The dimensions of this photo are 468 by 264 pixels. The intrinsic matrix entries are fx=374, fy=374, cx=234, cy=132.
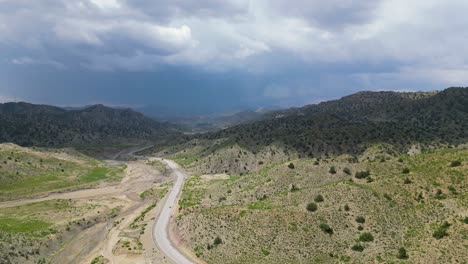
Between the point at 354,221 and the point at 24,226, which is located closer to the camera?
the point at 354,221

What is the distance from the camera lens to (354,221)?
57.7 meters

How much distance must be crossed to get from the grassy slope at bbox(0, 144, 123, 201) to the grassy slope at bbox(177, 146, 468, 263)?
7202cm

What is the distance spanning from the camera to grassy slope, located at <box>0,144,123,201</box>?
119625 millimetres

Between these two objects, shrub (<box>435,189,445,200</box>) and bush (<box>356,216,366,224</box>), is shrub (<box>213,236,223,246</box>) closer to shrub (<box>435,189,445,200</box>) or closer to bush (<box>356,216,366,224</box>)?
bush (<box>356,216,366,224</box>)

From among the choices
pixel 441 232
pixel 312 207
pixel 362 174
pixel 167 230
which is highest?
pixel 362 174

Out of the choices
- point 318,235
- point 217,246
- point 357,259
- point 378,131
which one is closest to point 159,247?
point 217,246

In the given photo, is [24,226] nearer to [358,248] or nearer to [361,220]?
[358,248]

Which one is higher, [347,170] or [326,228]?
[347,170]

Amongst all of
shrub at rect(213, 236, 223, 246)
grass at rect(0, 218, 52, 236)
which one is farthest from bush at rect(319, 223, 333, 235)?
grass at rect(0, 218, 52, 236)

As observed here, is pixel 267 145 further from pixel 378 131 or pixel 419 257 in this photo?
pixel 419 257

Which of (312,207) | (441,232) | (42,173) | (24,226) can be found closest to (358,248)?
(441,232)

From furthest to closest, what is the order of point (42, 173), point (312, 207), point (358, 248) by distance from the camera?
point (42, 173) → point (312, 207) → point (358, 248)

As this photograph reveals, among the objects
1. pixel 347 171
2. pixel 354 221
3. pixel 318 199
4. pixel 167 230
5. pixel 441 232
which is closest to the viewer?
pixel 441 232

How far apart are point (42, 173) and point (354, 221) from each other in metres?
121
